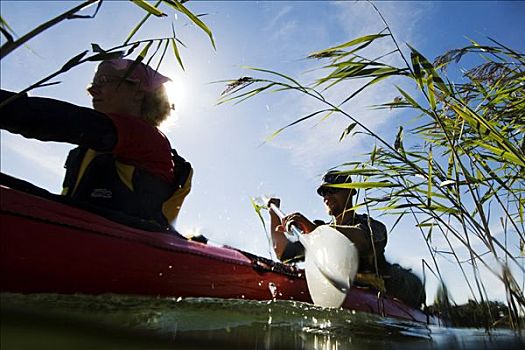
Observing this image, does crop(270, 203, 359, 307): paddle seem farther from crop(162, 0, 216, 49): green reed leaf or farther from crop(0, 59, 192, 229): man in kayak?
crop(162, 0, 216, 49): green reed leaf

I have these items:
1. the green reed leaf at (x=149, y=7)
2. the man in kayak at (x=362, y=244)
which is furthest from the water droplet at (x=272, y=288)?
the green reed leaf at (x=149, y=7)

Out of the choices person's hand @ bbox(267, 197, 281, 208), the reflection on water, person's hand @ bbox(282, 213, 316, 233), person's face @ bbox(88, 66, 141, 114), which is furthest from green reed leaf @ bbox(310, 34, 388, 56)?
person's hand @ bbox(267, 197, 281, 208)

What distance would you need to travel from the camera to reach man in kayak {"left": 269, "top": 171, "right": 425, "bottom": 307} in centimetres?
338

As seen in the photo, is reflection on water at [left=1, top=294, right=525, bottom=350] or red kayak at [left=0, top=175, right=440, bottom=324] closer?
reflection on water at [left=1, top=294, right=525, bottom=350]

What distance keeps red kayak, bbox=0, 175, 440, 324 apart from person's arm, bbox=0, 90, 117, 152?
0.30m

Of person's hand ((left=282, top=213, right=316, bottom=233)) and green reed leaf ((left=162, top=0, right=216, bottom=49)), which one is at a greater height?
person's hand ((left=282, top=213, right=316, bottom=233))

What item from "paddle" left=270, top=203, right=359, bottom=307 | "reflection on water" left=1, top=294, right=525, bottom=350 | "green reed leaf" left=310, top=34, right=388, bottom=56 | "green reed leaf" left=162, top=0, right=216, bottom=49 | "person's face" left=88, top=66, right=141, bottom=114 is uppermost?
"person's face" left=88, top=66, right=141, bottom=114

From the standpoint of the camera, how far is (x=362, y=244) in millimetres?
3367

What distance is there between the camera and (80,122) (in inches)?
78.9

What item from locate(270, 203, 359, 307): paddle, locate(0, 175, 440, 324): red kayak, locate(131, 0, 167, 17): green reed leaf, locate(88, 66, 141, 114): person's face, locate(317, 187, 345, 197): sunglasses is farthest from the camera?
locate(317, 187, 345, 197): sunglasses

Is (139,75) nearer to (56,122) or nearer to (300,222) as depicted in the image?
(56,122)

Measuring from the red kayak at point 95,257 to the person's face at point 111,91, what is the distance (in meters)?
1.03

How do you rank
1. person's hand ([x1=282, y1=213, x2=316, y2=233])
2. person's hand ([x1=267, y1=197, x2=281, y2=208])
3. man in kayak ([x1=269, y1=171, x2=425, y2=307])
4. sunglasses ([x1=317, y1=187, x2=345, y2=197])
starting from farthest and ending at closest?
person's hand ([x1=267, y1=197, x2=281, y2=208]), sunglasses ([x1=317, y1=187, x2=345, y2=197]), person's hand ([x1=282, y1=213, x2=316, y2=233]), man in kayak ([x1=269, y1=171, x2=425, y2=307])

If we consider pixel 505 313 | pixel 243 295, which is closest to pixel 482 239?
pixel 505 313
